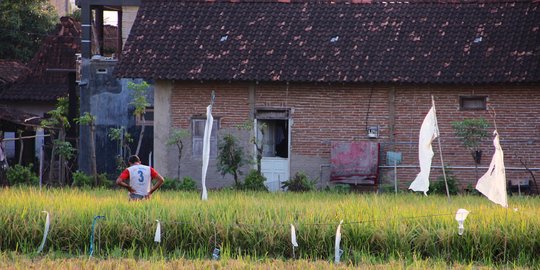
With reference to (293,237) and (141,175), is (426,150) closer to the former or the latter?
(141,175)

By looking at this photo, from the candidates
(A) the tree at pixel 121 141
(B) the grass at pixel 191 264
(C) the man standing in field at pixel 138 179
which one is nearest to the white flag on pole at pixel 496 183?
(B) the grass at pixel 191 264

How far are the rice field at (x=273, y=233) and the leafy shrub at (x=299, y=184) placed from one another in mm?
8604

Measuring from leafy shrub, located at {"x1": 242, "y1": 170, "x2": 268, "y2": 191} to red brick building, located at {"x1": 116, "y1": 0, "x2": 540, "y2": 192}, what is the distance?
2446 mm

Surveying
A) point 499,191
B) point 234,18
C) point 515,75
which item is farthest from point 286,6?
point 499,191

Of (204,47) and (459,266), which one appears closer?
(459,266)

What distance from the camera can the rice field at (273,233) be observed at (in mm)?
15719

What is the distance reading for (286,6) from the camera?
3069 centimetres

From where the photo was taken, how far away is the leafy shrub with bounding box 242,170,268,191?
26469mm

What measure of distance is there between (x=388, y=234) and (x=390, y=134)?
1280 cm

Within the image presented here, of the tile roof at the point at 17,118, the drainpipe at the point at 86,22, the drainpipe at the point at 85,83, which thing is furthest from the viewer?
the tile roof at the point at 17,118

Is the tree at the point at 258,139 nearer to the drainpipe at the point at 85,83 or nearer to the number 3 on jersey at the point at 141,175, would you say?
the drainpipe at the point at 85,83

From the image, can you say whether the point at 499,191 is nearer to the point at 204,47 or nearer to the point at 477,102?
the point at 477,102

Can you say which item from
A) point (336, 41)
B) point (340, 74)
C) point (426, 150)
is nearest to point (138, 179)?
point (426, 150)

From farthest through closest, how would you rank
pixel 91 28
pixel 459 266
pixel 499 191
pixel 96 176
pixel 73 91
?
pixel 73 91
pixel 91 28
pixel 96 176
pixel 499 191
pixel 459 266
